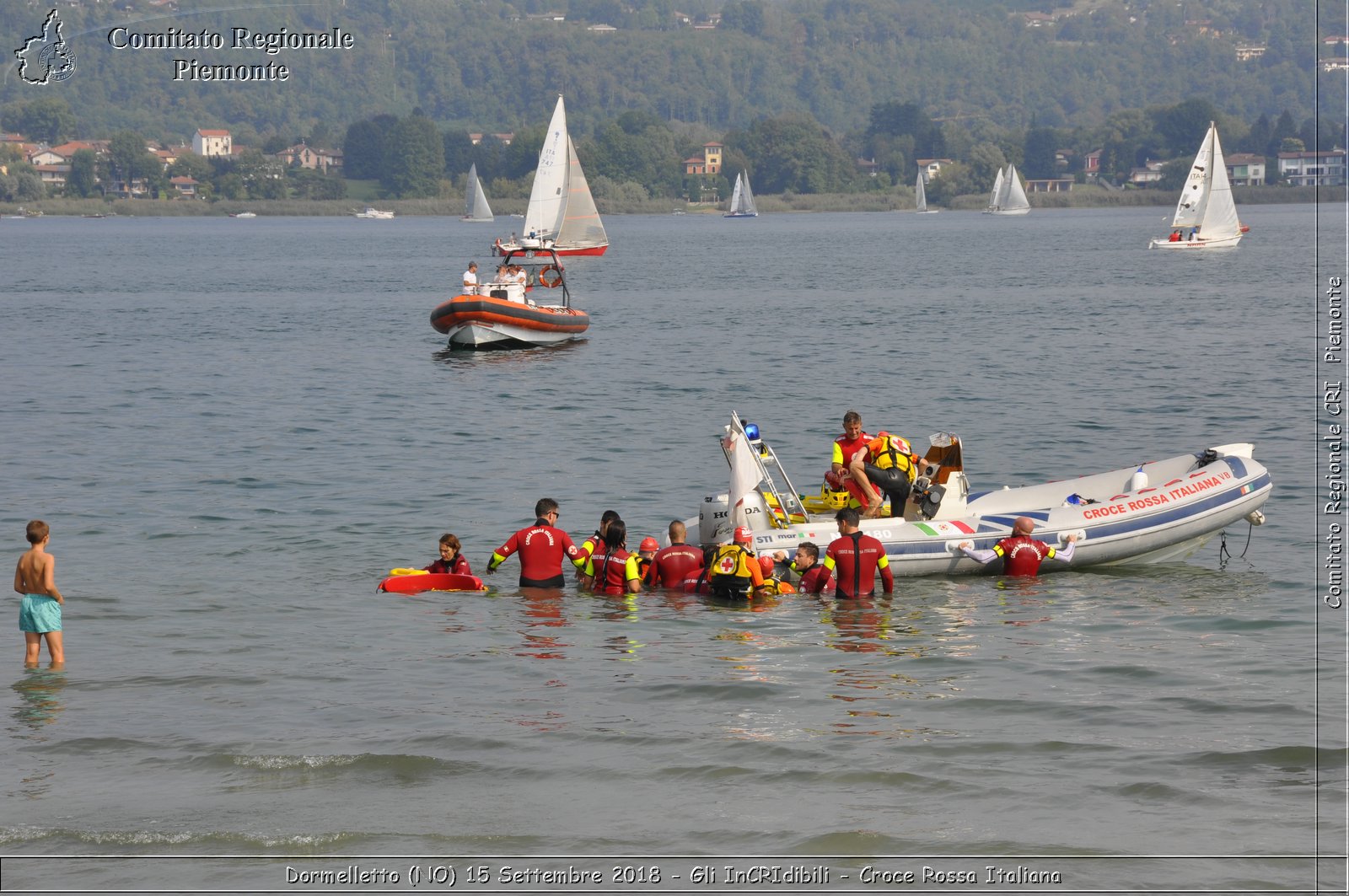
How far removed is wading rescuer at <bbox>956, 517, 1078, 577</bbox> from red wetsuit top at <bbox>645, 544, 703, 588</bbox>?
9.16ft

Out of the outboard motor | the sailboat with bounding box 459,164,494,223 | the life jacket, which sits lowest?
the outboard motor

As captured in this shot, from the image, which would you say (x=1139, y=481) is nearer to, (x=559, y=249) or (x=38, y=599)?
(x=38, y=599)

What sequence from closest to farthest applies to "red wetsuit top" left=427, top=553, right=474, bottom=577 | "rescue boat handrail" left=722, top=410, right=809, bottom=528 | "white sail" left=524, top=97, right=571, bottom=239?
→ "rescue boat handrail" left=722, top=410, right=809, bottom=528, "red wetsuit top" left=427, top=553, right=474, bottom=577, "white sail" left=524, top=97, right=571, bottom=239

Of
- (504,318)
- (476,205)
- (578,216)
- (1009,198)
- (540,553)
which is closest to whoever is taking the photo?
(540,553)

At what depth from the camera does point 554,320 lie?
40.8 meters

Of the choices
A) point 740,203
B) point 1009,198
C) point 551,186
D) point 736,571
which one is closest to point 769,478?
point 736,571

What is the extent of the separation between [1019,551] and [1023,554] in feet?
0.15

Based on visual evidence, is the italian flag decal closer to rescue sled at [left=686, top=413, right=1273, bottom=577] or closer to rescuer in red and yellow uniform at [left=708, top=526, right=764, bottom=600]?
rescue sled at [left=686, top=413, right=1273, bottom=577]

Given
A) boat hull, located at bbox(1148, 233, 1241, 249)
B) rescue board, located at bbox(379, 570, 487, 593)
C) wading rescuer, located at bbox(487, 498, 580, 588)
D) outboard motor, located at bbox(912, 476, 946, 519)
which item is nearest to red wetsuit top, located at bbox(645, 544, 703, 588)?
wading rescuer, located at bbox(487, 498, 580, 588)

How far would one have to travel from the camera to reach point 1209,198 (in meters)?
79.2

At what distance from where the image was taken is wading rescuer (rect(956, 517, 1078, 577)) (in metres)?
16.0

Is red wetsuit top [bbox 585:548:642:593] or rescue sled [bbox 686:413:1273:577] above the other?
rescue sled [bbox 686:413:1273:577]

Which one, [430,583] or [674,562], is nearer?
[674,562]

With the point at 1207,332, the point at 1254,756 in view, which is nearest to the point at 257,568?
the point at 1254,756
